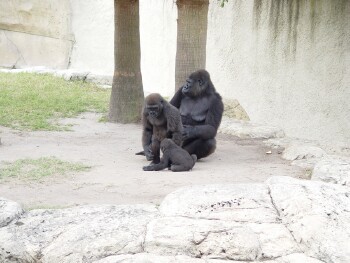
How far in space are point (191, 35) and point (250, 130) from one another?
1.66 m

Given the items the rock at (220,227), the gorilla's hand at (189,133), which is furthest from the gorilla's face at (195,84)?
the rock at (220,227)

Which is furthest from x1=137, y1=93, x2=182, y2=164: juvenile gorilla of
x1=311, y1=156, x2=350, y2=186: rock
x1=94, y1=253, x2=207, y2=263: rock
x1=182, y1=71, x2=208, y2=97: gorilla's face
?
x1=94, y1=253, x2=207, y2=263: rock

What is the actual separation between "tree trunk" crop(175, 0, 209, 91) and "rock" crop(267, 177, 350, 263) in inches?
180

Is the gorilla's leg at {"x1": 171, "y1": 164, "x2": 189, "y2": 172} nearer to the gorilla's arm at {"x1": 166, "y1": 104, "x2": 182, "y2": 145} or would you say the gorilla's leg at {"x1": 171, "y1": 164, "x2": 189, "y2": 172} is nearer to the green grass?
the gorilla's arm at {"x1": 166, "y1": 104, "x2": 182, "y2": 145}

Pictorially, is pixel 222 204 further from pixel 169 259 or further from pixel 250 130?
pixel 250 130

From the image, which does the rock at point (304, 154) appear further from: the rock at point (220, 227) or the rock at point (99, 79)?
the rock at point (99, 79)

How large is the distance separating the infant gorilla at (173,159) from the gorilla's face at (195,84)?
94 cm

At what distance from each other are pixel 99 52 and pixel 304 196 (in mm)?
12700

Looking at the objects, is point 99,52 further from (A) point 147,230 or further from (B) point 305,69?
(A) point 147,230

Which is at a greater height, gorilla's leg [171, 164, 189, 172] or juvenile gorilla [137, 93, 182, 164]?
juvenile gorilla [137, 93, 182, 164]

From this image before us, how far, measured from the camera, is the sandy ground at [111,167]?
6332 mm

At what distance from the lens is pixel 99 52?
56.6 feet

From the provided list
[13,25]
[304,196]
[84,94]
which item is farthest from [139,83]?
[13,25]

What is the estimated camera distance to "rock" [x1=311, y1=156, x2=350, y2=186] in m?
6.23
